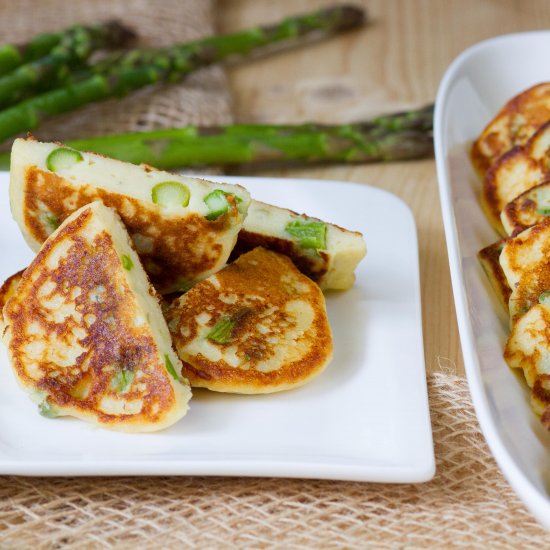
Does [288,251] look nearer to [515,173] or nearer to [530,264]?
[530,264]

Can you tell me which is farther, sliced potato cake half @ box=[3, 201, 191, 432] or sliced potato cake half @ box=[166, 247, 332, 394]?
sliced potato cake half @ box=[166, 247, 332, 394]

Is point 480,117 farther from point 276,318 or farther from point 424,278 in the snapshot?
point 276,318

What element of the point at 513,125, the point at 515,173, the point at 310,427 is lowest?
the point at 310,427

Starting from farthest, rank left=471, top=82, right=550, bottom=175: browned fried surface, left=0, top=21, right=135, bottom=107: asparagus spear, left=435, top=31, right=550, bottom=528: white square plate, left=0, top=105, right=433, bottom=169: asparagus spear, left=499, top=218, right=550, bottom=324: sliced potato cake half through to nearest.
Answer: left=0, top=21, right=135, bottom=107: asparagus spear < left=0, top=105, right=433, bottom=169: asparagus spear < left=471, top=82, right=550, bottom=175: browned fried surface < left=499, top=218, right=550, bottom=324: sliced potato cake half < left=435, top=31, right=550, bottom=528: white square plate

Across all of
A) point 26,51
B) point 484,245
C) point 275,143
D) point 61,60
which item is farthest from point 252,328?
point 26,51

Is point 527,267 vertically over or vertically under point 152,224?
under

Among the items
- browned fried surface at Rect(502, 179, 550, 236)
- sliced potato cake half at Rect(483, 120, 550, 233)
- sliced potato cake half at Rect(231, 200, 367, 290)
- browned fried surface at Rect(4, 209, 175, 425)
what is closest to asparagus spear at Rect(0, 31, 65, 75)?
sliced potato cake half at Rect(231, 200, 367, 290)

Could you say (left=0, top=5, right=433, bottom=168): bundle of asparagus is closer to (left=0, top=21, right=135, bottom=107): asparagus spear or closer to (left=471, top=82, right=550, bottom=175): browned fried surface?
(left=0, top=21, right=135, bottom=107): asparagus spear
